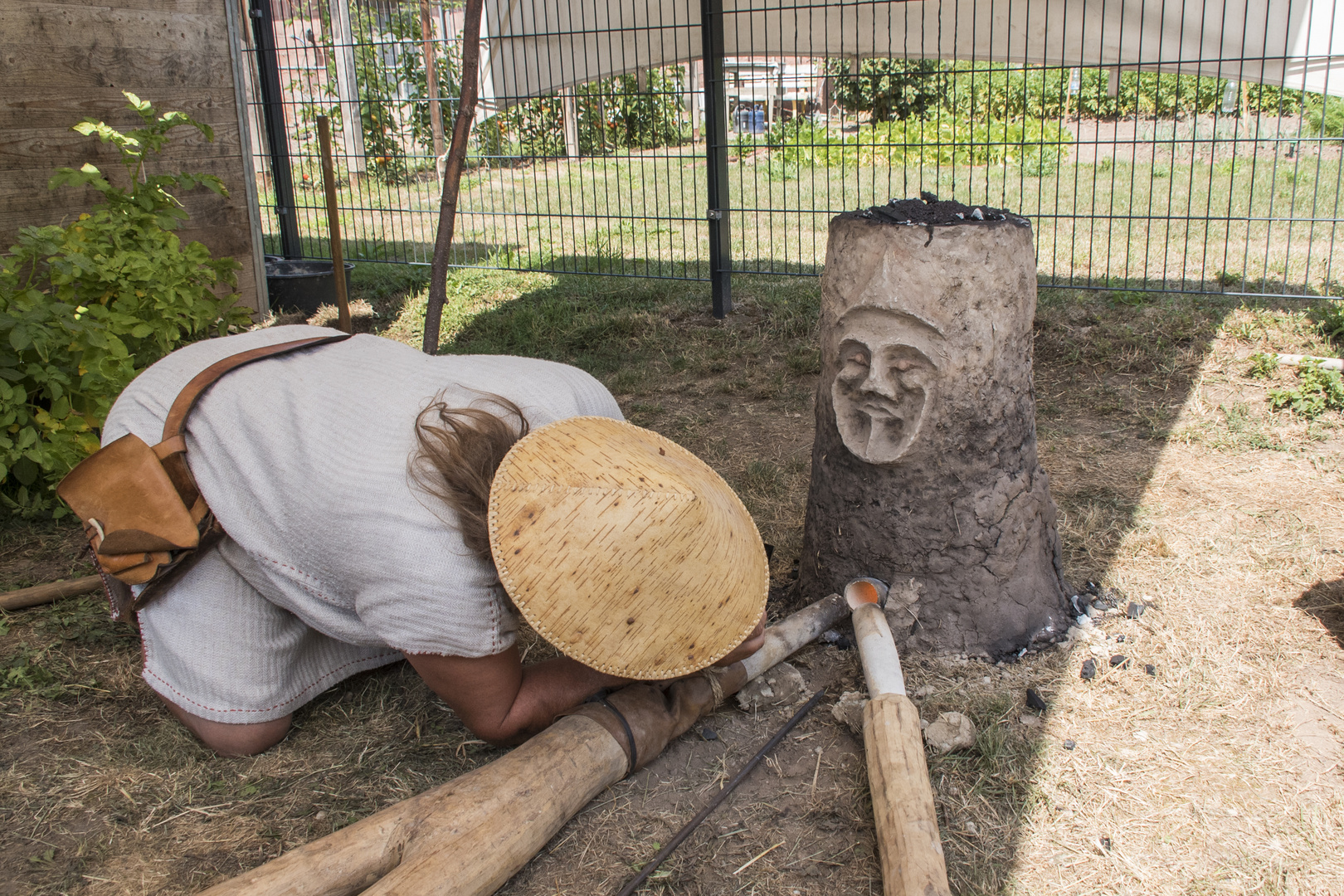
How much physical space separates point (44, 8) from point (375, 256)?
10.5 feet

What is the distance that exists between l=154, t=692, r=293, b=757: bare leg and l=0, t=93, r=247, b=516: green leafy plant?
1433 millimetres

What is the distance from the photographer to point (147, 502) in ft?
7.11

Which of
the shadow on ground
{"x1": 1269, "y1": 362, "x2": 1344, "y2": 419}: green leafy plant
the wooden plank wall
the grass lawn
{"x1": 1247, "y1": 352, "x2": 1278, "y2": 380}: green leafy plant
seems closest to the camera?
the shadow on ground

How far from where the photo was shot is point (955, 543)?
2.70 metres

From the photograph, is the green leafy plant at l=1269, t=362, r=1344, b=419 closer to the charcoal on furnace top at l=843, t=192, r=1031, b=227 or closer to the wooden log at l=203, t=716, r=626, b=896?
the charcoal on furnace top at l=843, t=192, r=1031, b=227

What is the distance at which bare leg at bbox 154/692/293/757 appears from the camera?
2444mm

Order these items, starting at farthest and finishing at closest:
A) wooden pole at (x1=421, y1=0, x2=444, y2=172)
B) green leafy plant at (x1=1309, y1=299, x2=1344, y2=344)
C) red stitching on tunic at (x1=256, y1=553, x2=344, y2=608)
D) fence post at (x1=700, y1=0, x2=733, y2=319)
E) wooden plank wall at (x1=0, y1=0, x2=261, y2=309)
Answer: wooden pole at (x1=421, y1=0, x2=444, y2=172) < fence post at (x1=700, y1=0, x2=733, y2=319) < green leafy plant at (x1=1309, y1=299, x2=1344, y2=344) < wooden plank wall at (x1=0, y1=0, x2=261, y2=309) < red stitching on tunic at (x1=256, y1=553, x2=344, y2=608)

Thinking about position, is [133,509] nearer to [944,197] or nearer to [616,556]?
[616,556]

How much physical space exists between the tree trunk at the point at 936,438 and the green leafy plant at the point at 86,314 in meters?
2.64

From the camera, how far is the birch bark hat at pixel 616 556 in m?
1.82

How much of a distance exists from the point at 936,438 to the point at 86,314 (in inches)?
124

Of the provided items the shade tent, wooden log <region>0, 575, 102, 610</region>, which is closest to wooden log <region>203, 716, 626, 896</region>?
wooden log <region>0, 575, 102, 610</region>

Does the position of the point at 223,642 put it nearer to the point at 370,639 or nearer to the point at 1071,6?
the point at 370,639

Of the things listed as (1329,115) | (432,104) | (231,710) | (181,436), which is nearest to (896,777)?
(231,710)
